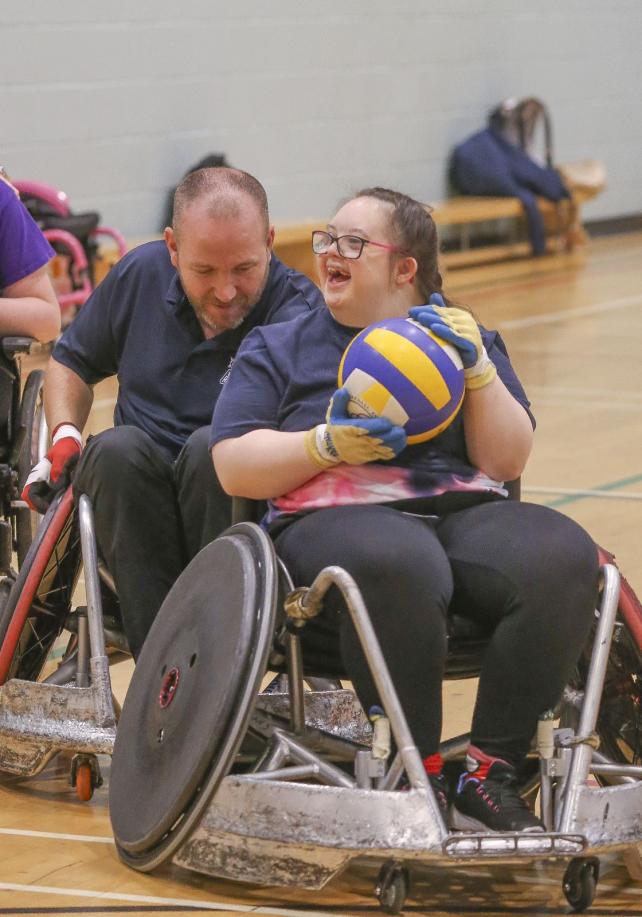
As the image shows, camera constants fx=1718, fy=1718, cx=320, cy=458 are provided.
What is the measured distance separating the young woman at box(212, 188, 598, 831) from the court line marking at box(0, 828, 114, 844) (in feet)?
1.68

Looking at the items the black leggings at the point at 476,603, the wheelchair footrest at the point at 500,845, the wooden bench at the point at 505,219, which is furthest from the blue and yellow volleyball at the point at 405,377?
the wooden bench at the point at 505,219

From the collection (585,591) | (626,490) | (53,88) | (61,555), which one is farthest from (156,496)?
(53,88)

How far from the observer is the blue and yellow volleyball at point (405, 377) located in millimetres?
2326

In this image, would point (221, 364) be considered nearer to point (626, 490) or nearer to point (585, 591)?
point (585, 591)

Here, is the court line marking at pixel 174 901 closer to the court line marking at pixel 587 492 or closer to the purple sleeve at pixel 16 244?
the purple sleeve at pixel 16 244

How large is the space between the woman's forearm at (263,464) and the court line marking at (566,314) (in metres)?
5.88

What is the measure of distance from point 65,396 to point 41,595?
1.34 feet

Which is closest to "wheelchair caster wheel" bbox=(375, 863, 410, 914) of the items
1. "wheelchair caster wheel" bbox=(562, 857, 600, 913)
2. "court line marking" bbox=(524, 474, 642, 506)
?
"wheelchair caster wheel" bbox=(562, 857, 600, 913)

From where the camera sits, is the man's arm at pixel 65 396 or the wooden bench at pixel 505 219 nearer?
the man's arm at pixel 65 396

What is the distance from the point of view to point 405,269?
2551 mm

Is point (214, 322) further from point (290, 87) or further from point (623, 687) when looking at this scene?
point (290, 87)

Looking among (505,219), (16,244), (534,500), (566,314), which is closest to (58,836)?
(16,244)

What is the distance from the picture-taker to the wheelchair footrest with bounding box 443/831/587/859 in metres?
2.14

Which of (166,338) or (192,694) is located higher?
(166,338)
